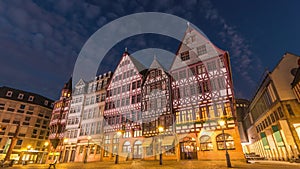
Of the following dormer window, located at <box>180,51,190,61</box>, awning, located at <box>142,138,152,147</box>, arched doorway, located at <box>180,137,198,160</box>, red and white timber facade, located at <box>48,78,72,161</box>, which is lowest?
arched doorway, located at <box>180,137,198,160</box>

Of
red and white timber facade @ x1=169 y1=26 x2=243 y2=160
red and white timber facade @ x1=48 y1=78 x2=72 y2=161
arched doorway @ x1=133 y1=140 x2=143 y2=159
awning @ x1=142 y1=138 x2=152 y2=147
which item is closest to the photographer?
red and white timber facade @ x1=169 y1=26 x2=243 y2=160

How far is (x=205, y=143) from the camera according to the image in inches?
766

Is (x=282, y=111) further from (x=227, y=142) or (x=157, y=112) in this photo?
(x=157, y=112)

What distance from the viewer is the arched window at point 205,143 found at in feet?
62.8

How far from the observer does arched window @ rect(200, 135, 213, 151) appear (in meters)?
19.1

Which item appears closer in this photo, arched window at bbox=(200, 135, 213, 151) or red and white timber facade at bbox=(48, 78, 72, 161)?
arched window at bbox=(200, 135, 213, 151)

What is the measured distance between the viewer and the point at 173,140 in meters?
21.5

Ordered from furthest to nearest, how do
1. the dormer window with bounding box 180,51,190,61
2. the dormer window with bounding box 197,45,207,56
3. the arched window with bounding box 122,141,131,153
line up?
1. the arched window with bounding box 122,141,131,153
2. the dormer window with bounding box 180,51,190,61
3. the dormer window with bounding box 197,45,207,56

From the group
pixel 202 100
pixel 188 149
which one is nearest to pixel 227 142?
pixel 188 149

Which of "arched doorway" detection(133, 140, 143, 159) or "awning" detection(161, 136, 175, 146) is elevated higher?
"awning" detection(161, 136, 175, 146)

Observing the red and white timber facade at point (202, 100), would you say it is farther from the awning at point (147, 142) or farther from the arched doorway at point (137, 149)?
the arched doorway at point (137, 149)

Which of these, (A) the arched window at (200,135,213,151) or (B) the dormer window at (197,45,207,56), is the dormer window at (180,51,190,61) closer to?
(B) the dormer window at (197,45,207,56)

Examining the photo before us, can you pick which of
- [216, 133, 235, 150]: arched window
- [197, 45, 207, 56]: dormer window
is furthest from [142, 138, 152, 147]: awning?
[197, 45, 207, 56]: dormer window

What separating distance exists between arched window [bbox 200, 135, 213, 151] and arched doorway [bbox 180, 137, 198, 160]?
0.96 metres
